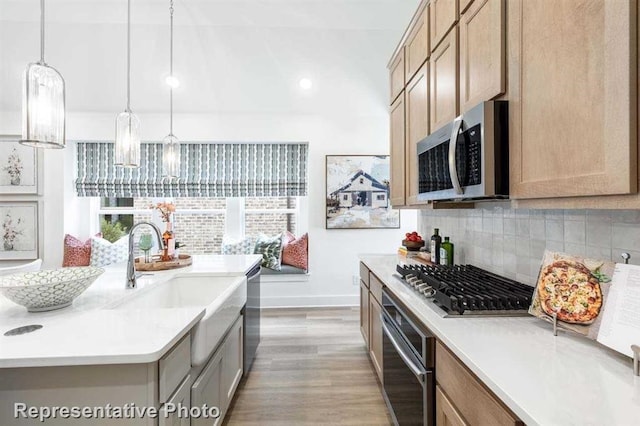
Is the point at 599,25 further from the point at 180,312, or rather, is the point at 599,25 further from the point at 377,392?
the point at 377,392

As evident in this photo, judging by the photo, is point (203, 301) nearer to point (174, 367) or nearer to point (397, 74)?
point (174, 367)

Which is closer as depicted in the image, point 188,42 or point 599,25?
point 599,25

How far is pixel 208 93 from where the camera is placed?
12.7 ft

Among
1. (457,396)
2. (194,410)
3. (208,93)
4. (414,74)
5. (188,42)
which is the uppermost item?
(188,42)

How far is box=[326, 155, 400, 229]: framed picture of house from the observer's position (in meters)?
4.17

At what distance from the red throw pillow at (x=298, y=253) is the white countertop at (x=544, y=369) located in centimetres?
306

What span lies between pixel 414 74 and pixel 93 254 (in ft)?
13.7

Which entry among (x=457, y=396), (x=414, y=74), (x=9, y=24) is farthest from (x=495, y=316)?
(x=9, y=24)

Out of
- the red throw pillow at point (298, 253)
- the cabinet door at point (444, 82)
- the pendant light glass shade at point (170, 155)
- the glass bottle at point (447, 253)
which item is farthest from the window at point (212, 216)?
the cabinet door at point (444, 82)

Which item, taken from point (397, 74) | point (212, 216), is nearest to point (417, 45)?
point (397, 74)

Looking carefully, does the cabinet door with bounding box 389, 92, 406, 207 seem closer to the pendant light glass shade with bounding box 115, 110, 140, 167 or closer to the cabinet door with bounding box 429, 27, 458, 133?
the cabinet door with bounding box 429, 27, 458, 133

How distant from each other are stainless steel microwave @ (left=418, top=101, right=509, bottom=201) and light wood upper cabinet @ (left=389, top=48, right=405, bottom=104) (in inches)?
44.9

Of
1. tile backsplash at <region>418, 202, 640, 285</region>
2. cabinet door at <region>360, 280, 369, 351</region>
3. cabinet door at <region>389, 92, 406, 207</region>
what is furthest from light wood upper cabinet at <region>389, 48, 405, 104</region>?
cabinet door at <region>360, 280, 369, 351</region>

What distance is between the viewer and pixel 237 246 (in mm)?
4285
